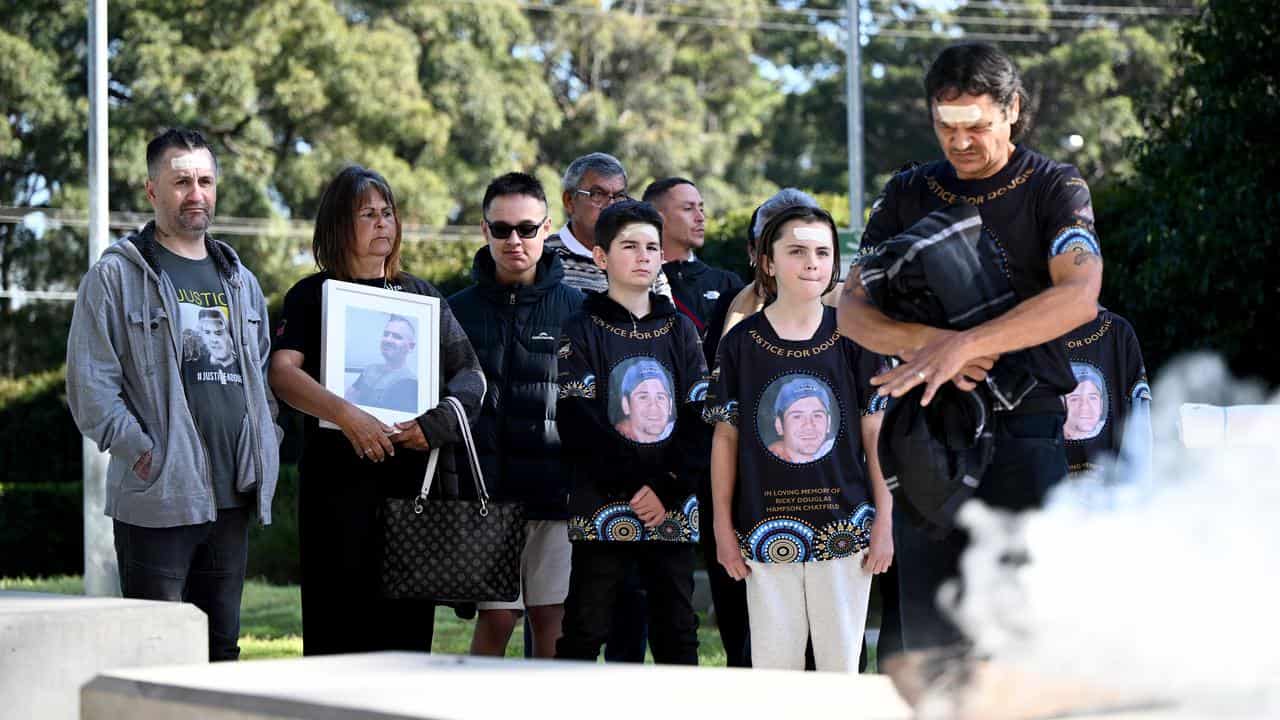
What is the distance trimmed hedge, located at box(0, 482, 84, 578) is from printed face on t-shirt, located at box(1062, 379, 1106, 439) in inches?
639

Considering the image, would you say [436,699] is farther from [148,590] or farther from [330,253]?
[330,253]

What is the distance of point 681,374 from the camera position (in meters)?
5.59

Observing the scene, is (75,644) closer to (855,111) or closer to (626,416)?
(626,416)

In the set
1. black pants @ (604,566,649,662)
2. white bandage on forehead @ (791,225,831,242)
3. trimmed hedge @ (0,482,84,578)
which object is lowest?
trimmed hedge @ (0,482,84,578)

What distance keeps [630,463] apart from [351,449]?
1001 mm

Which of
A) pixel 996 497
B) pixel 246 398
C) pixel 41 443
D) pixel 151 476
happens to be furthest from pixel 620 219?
pixel 41 443

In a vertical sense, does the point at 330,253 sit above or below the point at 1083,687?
above

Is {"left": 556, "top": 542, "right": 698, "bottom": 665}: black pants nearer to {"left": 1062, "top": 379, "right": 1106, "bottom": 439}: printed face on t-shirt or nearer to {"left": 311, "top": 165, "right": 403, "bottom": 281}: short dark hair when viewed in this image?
{"left": 311, "top": 165, "right": 403, "bottom": 281}: short dark hair

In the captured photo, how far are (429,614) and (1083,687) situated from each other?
11.0 ft

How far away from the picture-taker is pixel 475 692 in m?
3.15

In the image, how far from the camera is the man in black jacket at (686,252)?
6.74 metres

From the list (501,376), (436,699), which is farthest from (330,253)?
(436,699)

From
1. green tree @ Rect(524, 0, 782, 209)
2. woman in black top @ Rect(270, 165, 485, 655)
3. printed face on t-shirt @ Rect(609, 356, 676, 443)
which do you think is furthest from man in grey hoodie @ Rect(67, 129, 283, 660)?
green tree @ Rect(524, 0, 782, 209)

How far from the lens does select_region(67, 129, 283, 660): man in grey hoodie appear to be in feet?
16.4
